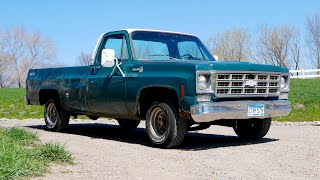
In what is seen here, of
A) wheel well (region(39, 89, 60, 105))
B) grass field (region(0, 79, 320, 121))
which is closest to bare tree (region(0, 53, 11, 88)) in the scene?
grass field (region(0, 79, 320, 121))

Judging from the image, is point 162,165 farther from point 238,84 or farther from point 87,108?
point 87,108

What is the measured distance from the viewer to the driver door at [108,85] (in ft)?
27.1

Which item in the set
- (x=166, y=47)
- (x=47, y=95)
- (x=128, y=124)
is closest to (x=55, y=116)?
(x=47, y=95)

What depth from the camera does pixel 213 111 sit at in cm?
694

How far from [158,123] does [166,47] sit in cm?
162

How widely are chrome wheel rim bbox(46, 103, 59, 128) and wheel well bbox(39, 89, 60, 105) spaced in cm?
19

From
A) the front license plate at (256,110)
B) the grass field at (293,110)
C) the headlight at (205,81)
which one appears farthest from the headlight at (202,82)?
the grass field at (293,110)

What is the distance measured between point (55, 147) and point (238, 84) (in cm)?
299

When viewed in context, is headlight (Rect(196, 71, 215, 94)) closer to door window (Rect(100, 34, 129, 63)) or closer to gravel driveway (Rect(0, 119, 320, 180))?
gravel driveway (Rect(0, 119, 320, 180))

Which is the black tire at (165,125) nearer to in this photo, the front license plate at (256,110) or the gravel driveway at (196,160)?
the gravel driveway at (196,160)

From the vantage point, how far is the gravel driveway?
17.6ft

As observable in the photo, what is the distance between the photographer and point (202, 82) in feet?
22.7

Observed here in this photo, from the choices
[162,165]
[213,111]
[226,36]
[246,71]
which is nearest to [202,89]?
[213,111]

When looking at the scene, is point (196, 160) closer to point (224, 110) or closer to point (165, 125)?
point (224, 110)
